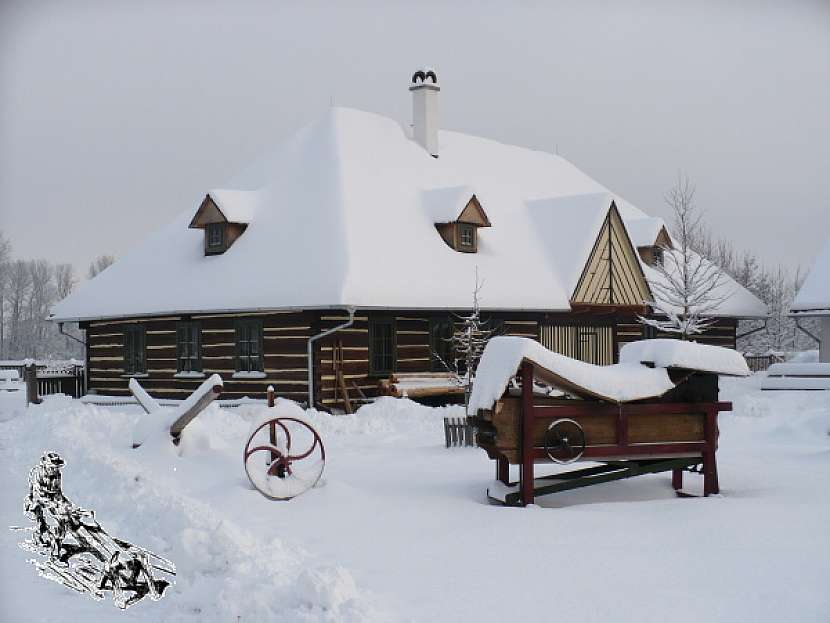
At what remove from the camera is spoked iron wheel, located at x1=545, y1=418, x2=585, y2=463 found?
37.9 feet

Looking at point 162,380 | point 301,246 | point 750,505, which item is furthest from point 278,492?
point 162,380

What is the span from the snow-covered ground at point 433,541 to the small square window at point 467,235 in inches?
464

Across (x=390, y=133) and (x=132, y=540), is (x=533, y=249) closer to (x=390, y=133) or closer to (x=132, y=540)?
(x=390, y=133)

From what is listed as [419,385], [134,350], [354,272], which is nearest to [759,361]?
[419,385]

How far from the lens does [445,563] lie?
886cm

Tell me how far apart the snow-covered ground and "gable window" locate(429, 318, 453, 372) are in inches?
380

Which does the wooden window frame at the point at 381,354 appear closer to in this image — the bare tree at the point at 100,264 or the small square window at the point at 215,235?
the small square window at the point at 215,235

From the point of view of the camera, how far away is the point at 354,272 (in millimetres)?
23188

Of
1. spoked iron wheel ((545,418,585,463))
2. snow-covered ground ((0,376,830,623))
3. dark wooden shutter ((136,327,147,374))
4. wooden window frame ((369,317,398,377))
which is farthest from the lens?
dark wooden shutter ((136,327,147,374))

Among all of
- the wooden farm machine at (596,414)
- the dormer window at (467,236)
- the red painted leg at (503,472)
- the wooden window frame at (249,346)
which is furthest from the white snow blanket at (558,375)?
the dormer window at (467,236)

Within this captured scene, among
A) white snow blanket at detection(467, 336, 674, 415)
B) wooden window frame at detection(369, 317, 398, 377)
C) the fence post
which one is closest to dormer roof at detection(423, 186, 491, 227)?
wooden window frame at detection(369, 317, 398, 377)

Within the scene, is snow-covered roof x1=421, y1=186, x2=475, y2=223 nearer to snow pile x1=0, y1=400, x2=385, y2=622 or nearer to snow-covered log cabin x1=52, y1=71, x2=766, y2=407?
snow-covered log cabin x1=52, y1=71, x2=766, y2=407

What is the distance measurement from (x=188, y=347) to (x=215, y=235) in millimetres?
3122

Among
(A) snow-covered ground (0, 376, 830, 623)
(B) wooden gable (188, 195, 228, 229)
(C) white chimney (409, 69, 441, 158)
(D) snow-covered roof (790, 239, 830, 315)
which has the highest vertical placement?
(C) white chimney (409, 69, 441, 158)
